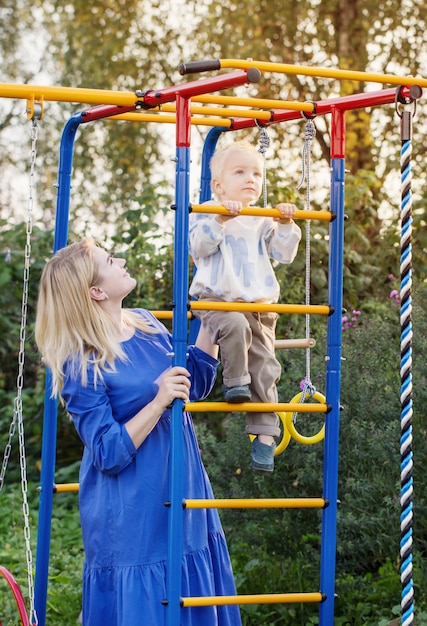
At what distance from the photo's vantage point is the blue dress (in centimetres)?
309

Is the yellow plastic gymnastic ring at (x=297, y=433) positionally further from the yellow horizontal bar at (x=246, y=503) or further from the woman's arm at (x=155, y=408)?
the woman's arm at (x=155, y=408)

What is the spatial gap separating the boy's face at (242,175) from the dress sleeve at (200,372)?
58cm

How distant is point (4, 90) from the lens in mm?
3285

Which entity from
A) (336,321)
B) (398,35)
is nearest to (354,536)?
(336,321)

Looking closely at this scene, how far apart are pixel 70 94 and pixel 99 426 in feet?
3.59

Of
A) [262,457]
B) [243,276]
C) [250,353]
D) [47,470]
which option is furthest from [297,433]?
[47,470]

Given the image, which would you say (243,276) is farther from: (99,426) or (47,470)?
(47,470)

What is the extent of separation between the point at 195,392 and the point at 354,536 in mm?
1437

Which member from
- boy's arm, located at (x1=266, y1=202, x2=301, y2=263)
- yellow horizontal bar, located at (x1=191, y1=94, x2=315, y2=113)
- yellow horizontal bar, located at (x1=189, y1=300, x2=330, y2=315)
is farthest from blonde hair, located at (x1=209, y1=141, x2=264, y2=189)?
yellow horizontal bar, located at (x1=189, y1=300, x2=330, y2=315)

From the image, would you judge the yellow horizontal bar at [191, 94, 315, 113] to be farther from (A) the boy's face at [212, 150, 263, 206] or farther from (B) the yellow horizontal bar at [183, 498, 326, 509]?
(B) the yellow horizontal bar at [183, 498, 326, 509]

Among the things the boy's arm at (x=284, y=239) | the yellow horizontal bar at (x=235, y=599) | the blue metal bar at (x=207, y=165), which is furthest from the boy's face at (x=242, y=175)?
the yellow horizontal bar at (x=235, y=599)

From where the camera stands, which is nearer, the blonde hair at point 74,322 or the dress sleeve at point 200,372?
the blonde hair at point 74,322

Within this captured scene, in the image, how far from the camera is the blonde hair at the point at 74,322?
3145mm

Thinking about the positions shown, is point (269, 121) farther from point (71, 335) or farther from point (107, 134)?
point (107, 134)
